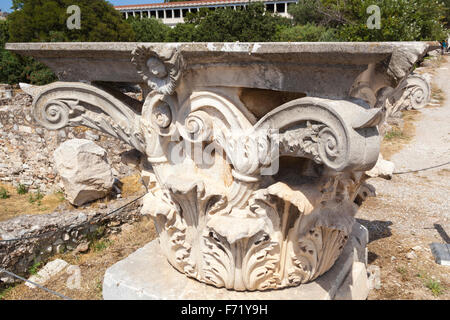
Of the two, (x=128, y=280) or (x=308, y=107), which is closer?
(x=308, y=107)

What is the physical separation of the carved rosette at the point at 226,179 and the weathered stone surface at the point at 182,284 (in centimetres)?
7

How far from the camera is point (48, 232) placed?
412 centimetres

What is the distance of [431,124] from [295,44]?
377 inches

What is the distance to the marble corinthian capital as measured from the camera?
1.73 metres

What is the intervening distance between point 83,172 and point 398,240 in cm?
434

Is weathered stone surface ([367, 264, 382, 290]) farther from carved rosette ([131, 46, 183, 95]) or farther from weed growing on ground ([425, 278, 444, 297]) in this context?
carved rosette ([131, 46, 183, 95])

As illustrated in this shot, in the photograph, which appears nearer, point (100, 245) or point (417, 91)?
point (417, 91)

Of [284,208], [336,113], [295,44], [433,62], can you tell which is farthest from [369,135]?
[433,62]

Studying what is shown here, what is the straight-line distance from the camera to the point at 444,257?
11.9ft

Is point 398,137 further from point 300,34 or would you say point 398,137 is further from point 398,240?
point 300,34

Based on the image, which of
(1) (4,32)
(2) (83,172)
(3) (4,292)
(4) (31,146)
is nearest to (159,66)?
(3) (4,292)

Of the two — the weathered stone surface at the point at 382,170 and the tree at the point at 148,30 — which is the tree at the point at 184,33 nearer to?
the tree at the point at 148,30

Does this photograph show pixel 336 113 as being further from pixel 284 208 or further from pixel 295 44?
pixel 284 208

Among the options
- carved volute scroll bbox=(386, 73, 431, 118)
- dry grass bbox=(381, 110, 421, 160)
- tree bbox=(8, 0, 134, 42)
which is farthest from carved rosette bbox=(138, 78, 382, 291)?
tree bbox=(8, 0, 134, 42)
